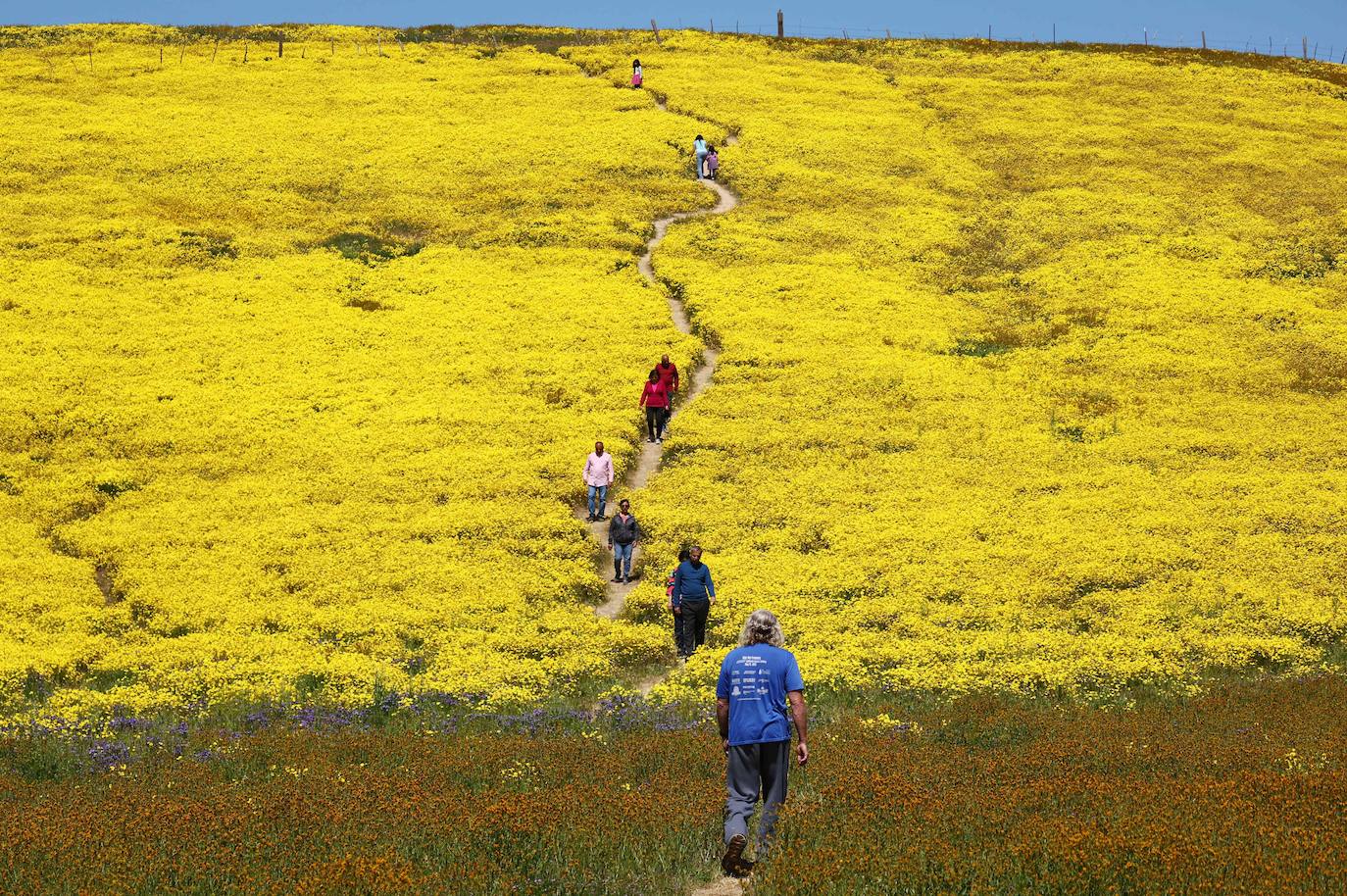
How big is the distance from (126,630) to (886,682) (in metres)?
14.7

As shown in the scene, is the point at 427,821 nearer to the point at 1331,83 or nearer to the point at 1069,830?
the point at 1069,830

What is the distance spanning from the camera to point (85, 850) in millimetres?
11094

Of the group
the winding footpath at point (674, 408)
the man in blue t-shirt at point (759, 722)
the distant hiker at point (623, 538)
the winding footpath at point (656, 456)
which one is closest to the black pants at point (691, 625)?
the winding footpath at point (656, 456)

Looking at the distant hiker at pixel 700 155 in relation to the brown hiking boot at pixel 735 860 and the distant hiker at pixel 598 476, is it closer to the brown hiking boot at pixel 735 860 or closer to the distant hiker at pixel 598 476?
the distant hiker at pixel 598 476

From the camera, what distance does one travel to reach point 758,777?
38.9 feet

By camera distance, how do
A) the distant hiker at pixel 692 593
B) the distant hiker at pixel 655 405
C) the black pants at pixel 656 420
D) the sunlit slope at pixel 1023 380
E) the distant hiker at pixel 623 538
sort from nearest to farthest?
1. the distant hiker at pixel 692 593
2. the sunlit slope at pixel 1023 380
3. the distant hiker at pixel 623 538
4. the distant hiker at pixel 655 405
5. the black pants at pixel 656 420

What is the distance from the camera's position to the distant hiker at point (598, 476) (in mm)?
31484

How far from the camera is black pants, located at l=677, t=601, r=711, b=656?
24.3 m

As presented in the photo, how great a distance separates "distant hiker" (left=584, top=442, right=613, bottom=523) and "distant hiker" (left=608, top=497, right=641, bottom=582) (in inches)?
91.8

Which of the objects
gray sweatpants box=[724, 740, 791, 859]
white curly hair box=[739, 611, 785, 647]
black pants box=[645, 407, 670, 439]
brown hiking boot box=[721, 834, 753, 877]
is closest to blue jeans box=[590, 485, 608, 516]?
black pants box=[645, 407, 670, 439]

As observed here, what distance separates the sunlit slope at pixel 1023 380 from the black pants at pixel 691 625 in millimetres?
1116

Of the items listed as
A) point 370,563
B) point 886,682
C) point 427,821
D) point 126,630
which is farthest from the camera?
point 370,563

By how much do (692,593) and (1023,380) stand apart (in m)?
20.5

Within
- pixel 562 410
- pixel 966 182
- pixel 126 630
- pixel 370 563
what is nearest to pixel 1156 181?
pixel 966 182
